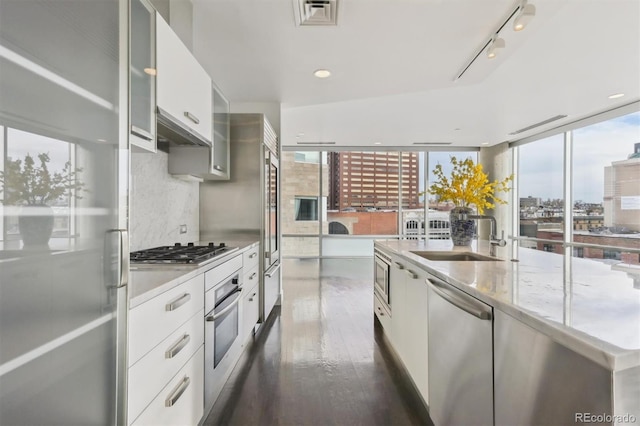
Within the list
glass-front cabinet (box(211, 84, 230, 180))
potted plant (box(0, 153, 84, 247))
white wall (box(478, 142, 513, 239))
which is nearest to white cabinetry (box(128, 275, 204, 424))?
potted plant (box(0, 153, 84, 247))

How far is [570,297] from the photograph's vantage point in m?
1.01

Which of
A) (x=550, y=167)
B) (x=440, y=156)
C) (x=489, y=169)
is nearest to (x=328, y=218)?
(x=440, y=156)

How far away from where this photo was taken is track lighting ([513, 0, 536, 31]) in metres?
1.92

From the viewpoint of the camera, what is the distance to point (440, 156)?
26.2 ft

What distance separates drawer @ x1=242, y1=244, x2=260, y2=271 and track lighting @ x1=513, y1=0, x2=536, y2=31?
2.44 m

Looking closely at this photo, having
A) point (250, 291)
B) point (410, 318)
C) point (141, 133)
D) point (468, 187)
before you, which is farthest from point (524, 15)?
point (250, 291)

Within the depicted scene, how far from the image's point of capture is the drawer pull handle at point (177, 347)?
51.0 inches

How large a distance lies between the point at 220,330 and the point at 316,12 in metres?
2.12

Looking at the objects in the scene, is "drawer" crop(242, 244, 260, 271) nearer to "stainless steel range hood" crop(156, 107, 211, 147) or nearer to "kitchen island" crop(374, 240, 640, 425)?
"stainless steel range hood" crop(156, 107, 211, 147)

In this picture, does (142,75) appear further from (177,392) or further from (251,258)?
(251,258)

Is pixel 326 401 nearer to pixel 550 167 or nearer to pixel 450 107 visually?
pixel 450 107

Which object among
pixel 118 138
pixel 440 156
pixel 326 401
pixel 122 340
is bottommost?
pixel 326 401

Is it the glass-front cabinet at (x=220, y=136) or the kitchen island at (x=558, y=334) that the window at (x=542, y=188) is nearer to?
the kitchen island at (x=558, y=334)

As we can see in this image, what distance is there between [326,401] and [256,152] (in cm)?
226
